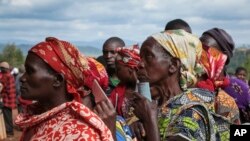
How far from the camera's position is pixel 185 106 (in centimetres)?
277

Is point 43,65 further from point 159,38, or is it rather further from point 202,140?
point 202,140

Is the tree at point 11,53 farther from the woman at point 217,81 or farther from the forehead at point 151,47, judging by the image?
the forehead at point 151,47

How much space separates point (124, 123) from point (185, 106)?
0.48 meters

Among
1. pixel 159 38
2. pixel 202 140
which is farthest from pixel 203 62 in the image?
pixel 202 140

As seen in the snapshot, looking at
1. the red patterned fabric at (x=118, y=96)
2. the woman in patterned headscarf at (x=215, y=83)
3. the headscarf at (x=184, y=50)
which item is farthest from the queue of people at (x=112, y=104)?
the red patterned fabric at (x=118, y=96)

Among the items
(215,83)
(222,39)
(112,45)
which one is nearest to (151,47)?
(215,83)

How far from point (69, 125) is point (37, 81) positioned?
1.02 ft

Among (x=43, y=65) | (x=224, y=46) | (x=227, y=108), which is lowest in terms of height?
(x=227, y=108)

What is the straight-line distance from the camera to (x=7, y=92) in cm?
1357

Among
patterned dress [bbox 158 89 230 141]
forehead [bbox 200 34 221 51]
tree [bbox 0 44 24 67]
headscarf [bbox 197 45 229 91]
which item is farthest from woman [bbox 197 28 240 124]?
tree [bbox 0 44 24 67]

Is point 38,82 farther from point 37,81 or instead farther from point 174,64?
point 174,64

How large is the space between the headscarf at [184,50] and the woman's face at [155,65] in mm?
38

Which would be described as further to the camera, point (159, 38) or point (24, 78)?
point (159, 38)

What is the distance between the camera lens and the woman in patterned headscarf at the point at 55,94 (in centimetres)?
254
